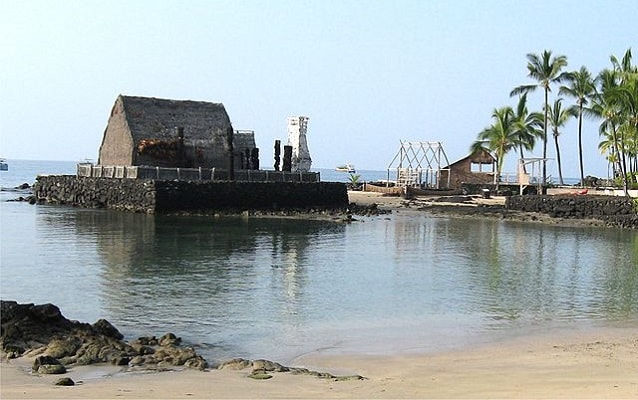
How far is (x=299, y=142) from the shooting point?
58.6m

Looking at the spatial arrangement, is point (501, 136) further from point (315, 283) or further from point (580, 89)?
point (315, 283)

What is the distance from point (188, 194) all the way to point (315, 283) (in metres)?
22.5

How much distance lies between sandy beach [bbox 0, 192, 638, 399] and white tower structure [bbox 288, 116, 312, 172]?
46.4m

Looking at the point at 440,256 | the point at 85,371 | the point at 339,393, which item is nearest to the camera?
the point at 339,393

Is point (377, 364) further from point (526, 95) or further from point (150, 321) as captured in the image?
point (526, 95)

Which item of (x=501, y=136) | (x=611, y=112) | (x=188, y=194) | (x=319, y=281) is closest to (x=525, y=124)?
(x=501, y=136)

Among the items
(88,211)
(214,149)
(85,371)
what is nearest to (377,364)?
(85,371)

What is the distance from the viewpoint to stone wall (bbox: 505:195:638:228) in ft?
129

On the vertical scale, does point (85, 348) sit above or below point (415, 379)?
above

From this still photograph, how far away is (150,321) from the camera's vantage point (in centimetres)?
1338

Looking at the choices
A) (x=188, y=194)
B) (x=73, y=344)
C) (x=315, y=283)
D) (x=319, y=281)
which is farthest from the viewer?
(x=188, y=194)

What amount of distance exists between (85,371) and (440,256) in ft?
54.9

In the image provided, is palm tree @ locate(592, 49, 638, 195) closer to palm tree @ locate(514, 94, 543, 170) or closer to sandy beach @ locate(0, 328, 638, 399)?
palm tree @ locate(514, 94, 543, 170)

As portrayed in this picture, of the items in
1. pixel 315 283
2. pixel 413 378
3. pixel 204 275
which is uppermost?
pixel 204 275
